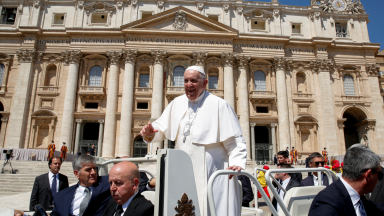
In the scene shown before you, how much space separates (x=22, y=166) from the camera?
1691 cm

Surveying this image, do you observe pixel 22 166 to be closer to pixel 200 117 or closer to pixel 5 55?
pixel 5 55

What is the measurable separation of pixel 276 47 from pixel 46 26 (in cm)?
2314

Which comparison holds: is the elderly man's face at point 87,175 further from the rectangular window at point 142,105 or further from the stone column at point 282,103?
the stone column at point 282,103

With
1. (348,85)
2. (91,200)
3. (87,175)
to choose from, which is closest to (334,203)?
(91,200)

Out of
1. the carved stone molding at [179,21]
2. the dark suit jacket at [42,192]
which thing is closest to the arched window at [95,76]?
the carved stone molding at [179,21]

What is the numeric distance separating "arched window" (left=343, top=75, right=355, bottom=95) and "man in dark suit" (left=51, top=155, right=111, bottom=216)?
95.4ft

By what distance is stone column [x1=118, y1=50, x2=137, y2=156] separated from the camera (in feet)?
76.2

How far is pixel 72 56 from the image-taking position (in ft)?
81.3

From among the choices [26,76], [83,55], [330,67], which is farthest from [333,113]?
[26,76]

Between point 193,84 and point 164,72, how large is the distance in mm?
22580

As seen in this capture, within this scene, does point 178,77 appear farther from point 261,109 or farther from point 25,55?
point 25,55

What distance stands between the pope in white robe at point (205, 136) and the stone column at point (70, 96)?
73.4 feet

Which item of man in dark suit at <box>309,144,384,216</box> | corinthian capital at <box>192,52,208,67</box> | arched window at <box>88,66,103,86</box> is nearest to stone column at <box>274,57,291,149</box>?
corinthian capital at <box>192,52,208,67</box>

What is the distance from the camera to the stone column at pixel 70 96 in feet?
76.1
